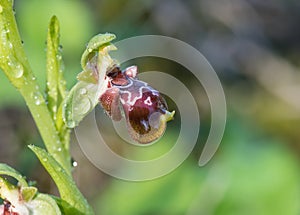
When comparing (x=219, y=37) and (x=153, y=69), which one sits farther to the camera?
(x=219, y=37)

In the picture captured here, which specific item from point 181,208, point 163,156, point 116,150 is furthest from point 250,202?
point 116,150

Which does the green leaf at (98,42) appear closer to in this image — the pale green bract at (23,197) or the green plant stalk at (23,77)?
the green plant stalk at (23,77)

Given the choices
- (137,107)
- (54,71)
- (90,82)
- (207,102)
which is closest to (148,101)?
(137,107)

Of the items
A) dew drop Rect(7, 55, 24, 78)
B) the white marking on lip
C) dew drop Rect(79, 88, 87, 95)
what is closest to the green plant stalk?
dew drop Rect(7, 55, 24, 78)

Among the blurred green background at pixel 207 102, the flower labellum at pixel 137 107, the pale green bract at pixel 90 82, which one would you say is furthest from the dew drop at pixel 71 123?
the blurred green background at pixel 207 102

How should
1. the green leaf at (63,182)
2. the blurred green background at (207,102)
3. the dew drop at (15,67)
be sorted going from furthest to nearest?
the blurred green background at (207,102) → the dew drop at (15,67) → the green leaf at (63,182)

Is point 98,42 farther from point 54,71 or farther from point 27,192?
point 27,192

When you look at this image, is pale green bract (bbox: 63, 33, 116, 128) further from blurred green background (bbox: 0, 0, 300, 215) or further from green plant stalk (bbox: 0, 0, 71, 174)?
blurred green background (bbox: 0, 0, 300, 215)

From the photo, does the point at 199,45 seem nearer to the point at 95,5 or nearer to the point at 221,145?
the point at 95,5
